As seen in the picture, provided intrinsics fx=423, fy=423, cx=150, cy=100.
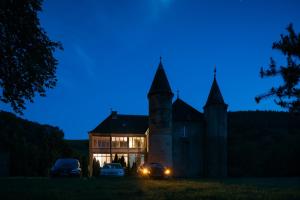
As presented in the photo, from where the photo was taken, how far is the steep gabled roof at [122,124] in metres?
66.2

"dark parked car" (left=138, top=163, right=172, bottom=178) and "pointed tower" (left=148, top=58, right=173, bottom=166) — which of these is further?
"pointed tower" (left=148, top=58, right=173, bottom=166)

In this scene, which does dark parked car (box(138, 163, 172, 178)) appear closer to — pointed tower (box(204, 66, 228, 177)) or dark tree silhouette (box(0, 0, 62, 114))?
dark tree silhouette (box(0, 0, 62, 114))

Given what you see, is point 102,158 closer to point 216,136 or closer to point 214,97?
point 216,136

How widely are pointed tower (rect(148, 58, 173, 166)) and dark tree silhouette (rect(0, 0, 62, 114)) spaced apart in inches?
1341

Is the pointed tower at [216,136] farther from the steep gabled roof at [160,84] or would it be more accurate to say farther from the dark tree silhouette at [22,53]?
the dark tree silhouette at [22,53]

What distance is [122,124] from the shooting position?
221 feet

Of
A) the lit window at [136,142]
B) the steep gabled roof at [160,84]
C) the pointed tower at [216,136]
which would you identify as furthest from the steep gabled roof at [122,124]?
the pointed tower at [216,136]

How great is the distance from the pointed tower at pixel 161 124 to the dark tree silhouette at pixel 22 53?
112 ft

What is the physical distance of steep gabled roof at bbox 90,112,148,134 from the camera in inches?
2608

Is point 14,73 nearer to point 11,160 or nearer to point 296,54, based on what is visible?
point 296,54

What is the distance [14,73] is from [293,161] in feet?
158

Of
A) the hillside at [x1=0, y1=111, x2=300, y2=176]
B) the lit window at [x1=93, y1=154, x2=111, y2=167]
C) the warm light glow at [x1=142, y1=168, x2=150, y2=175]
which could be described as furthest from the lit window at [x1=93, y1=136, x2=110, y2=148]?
the warm light glow at [x1=142, y1=168, x2=150, y2=175]

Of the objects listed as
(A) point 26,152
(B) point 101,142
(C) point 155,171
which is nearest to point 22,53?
(C) point 155,171

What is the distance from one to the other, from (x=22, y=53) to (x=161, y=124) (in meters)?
35.8
